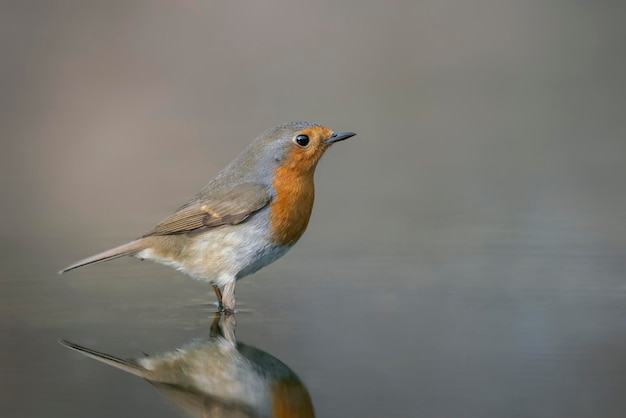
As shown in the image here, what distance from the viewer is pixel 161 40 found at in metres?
11.2

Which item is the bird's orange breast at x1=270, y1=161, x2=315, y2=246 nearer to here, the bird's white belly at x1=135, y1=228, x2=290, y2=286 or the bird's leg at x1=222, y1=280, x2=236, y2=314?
the bird's white belly at x1=135, y1=228, x2=290, y2=286

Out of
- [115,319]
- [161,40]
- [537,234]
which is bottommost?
[537,234]

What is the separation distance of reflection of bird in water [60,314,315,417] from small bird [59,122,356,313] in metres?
0.92

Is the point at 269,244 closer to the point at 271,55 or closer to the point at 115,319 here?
the point at 115,319

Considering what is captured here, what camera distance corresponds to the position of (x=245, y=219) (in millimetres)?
4707

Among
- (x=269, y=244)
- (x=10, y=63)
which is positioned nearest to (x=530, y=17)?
(x=10, y=63)

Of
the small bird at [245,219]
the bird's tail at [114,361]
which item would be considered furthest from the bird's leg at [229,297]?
the bird's tail at [114,361]

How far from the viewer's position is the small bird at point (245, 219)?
184 inches

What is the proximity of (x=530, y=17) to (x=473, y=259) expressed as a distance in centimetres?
815

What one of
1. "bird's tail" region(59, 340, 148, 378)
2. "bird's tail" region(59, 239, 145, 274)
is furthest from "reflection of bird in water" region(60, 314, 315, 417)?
"bird's tail" region(59, 239, 145, 274)

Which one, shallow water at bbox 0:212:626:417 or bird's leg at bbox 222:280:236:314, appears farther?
bird's leg at bbox 222:280:236:314

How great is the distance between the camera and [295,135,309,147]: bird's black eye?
487 centimetres

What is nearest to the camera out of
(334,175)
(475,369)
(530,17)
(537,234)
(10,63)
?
(475,369)

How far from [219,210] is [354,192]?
310 cm
